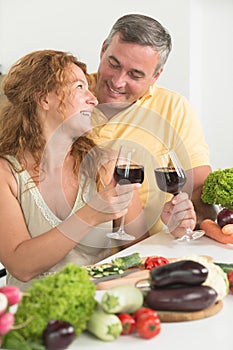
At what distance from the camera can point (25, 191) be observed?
2.08 metres

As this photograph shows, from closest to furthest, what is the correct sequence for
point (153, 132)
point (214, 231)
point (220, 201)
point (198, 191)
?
1. point (214, 231)
2. point (220, 201)
3. point (198, 191)
4. point (153, 132)

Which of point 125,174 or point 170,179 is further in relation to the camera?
point 170,179

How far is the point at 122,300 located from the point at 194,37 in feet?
10.2

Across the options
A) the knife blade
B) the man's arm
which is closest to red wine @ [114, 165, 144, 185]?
the knife blade

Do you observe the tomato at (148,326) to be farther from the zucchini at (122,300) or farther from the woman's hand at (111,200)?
the woman's hand at (111,200)

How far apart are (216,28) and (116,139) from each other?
6.18 ft

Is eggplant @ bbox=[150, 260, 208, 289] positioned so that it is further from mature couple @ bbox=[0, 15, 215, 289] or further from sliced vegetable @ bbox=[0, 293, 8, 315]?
mature couple @ bbox=[0, 15, 215, 289]

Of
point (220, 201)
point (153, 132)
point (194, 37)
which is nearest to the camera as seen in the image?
point (220, 201)

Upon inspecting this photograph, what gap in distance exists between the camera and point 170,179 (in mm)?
2037

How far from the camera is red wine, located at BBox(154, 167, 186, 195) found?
203 cm

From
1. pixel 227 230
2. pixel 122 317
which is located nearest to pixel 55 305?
pixel 122 317

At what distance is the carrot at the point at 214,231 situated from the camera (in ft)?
6.88

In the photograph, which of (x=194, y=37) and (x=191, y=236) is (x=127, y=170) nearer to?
(x=191, y=236)

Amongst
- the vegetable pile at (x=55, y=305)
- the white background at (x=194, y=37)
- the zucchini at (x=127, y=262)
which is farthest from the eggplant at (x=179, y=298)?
the white background at (x=194, y=37)
